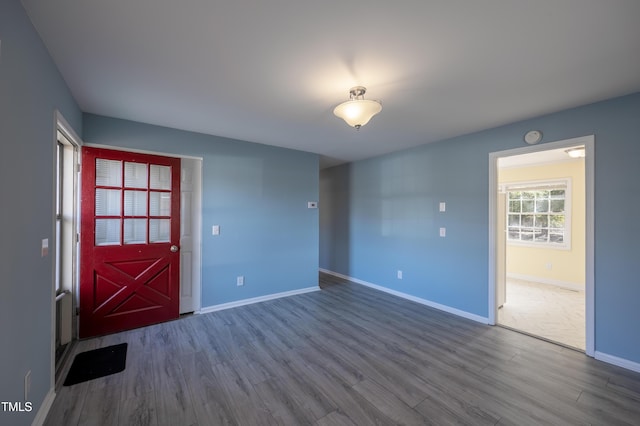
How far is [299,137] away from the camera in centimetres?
374

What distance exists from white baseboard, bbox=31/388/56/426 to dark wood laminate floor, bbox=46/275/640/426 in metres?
0.06

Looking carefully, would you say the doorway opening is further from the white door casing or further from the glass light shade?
the white door casing

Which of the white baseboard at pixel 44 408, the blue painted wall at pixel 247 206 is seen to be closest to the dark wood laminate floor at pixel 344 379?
the white baseboard at pixel 44 408

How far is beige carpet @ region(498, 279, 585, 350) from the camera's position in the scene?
3020mm

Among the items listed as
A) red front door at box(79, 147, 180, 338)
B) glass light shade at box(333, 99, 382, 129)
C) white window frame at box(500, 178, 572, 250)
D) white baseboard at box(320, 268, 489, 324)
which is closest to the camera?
glass light shade at box(333, 99, 382, 129)

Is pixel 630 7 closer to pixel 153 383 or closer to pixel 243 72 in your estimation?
pixel 243 72

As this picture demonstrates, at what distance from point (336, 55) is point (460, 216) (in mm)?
2837

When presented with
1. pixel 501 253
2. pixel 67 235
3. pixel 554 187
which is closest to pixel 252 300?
pixel 67 235

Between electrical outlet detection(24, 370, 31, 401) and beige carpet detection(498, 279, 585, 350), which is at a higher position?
electrical outlet detection(24, 370, 31, 401)

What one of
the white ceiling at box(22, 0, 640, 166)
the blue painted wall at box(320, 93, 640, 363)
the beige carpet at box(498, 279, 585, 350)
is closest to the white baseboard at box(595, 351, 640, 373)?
the blue painted wall at box(320, 93, 640, 363)

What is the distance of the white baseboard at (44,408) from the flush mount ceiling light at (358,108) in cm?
297

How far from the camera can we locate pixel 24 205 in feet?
4.81

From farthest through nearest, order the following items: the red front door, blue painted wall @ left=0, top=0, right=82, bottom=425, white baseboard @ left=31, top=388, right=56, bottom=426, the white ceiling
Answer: the red front door → white baseboard @ left=31, top=388, right=56, bottom=426 → the white ceiling → blue painted wall @ left=0, top=0, right=82, bottom=425

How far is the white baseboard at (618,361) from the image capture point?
7.59ft
